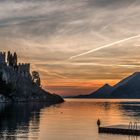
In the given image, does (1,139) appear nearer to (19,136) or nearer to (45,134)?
(19,136)

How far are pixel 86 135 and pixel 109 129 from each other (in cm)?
693

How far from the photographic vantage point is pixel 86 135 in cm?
9838

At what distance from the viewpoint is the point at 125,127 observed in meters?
104

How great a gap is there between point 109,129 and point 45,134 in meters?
15.4

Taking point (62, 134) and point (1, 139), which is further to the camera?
point (62, 134)

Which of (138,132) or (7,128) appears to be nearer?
(138,132)

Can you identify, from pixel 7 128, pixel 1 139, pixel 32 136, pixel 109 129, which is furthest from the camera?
pixel 7 128

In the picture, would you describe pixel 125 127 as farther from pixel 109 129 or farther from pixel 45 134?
pixel 45 134

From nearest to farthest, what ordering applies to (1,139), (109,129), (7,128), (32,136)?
(1,139), (32,136), (109,129), (7,128)

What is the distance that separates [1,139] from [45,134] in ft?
43.5

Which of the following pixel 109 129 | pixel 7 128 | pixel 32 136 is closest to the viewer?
pixel 32 136

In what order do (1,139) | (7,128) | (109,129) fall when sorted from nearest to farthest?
(1,139) < (109,129) < (7,128)

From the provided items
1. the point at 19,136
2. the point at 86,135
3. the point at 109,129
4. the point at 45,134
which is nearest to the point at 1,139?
the point at 19,136

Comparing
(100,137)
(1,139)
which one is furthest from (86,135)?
(1,139)
